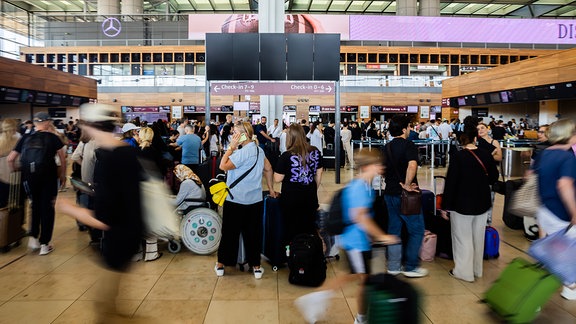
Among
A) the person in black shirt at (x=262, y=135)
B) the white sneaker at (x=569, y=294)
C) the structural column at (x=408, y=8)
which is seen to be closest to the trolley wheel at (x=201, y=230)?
the white sneaker at (x=569, y=294)

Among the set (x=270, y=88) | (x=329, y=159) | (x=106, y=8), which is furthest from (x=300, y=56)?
(x=106, y=8)

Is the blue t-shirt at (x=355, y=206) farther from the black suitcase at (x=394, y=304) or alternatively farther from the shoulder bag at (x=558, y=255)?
the shoulder bag at (x=558, y=255)

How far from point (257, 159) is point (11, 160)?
345 centimetres

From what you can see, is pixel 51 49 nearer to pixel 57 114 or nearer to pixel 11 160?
pixel 57 114

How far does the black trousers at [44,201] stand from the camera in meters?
5.18

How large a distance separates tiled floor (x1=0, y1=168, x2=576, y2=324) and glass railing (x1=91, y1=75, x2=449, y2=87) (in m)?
22.7

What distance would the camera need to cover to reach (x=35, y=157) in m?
5.09

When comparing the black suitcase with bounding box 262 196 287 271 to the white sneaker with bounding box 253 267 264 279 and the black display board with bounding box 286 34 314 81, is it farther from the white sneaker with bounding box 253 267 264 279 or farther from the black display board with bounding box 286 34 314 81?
the black display board with bounding box 286 34 314 81

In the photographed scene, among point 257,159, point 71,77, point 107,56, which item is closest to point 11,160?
point 257,159

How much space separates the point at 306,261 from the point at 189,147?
423 cm

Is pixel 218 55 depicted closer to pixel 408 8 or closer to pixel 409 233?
pixel 409 233

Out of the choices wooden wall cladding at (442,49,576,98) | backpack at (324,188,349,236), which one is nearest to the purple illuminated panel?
wooden wall cladding at (442,49,576,98)

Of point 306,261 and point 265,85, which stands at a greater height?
point 265,85

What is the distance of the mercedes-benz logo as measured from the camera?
27778 mm
